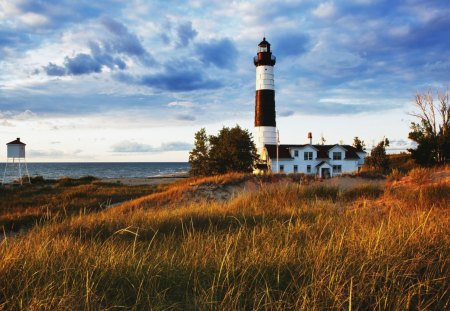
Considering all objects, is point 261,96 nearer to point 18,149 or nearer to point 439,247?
point 18,149

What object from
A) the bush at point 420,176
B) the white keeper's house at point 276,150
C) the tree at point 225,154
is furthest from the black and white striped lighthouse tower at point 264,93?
the bush at point 420,176

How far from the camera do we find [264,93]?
4622 cm

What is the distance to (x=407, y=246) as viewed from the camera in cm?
456

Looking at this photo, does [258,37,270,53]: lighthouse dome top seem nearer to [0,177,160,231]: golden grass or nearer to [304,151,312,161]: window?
[304,151,312,161]: window

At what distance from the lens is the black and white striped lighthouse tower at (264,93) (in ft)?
151

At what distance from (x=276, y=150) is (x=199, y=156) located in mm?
12296

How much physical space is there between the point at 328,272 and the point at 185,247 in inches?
79.8

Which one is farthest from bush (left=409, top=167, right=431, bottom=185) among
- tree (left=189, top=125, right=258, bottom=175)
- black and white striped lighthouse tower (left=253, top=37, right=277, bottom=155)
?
black and white striped lighthouse tower (left=253, top=37, right=277, bottom=155)

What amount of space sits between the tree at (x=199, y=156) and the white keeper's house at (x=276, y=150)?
6651 mm

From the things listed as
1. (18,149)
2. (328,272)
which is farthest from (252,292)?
(18,149)

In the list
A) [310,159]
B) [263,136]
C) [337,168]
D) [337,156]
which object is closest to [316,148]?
[310,159]

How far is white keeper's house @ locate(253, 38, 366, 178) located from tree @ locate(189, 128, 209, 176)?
6.65 m

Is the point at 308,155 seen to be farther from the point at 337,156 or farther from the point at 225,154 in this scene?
the point at 225,154

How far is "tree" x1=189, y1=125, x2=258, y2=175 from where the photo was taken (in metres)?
41.7
